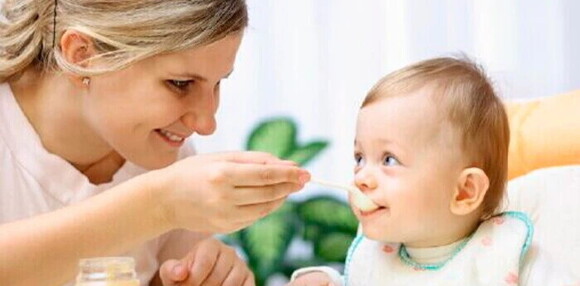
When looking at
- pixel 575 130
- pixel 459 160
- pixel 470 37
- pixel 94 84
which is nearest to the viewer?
pixel 459 160

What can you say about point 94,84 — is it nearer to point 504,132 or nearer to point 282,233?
point 504,132

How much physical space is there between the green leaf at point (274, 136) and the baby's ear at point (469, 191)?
76 centimetres

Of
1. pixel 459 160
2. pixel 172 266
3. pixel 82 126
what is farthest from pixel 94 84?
pixel 459 160

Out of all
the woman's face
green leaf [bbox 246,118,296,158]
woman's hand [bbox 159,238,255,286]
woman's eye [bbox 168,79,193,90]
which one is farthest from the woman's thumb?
green leaf [bbox 246,118,296,158]

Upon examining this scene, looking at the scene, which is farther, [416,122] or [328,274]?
[328,274]

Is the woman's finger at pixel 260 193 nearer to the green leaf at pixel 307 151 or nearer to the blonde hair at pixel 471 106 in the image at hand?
the blonde hair at pixel 471 106

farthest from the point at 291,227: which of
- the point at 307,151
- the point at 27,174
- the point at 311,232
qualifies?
the point at 27,174

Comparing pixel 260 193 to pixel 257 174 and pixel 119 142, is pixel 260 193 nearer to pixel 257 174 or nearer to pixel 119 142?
pixel 257 174

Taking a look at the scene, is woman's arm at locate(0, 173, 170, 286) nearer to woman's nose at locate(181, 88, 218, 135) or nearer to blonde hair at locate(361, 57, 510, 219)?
woman's nose at locate(181, 88, 218, 135)

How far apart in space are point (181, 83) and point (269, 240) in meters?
0.67

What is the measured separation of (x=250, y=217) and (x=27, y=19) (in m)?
0.46

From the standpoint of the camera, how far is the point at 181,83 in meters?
1.20

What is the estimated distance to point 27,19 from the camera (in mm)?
1238

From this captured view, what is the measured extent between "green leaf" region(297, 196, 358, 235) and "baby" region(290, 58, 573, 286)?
2.16ft
